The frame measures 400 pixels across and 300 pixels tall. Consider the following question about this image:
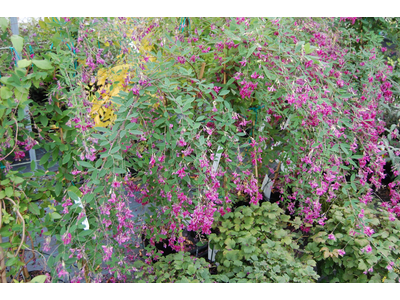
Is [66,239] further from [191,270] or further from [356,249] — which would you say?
[356,249]

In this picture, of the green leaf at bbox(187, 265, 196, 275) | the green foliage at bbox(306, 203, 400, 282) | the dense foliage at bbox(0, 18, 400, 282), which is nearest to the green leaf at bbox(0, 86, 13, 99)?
the dense foliage at bbox(0, 18, 400, 282)

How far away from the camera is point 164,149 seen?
4.91 feet

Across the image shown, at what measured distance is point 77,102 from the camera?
A: 4.52ft

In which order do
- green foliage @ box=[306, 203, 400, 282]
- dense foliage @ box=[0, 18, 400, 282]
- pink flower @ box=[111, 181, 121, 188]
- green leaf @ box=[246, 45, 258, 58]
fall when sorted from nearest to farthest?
pink flower @ box=[111, 181, 121, 188]
dense foliage @ box=[0, 18, 400, 282]
green leaf @ box=[246, 45, 258, 58]
green foliage @ box=[306, 203, 400, 282]

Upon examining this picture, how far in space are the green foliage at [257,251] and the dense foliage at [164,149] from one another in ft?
0.03

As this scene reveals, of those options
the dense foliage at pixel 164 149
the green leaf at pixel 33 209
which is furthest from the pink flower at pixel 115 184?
the green leaf at pixel 33 209

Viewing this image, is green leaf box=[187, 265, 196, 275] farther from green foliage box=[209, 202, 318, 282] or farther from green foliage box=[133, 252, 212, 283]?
green foliage box=[209, 202, 318, 282]

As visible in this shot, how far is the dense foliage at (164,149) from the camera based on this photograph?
137 centimetres

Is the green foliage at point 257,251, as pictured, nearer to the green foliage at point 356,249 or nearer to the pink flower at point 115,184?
the green foliage at point 356,249

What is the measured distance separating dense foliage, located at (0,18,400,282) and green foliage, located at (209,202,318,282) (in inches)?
0.4

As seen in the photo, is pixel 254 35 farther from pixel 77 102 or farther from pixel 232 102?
pixel 77 102

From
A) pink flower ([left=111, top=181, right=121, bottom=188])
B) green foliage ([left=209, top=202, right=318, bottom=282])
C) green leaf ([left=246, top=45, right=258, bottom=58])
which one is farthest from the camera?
green foliage ([left=209, top=202, right=318, bottom=282])

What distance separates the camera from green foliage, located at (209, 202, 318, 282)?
5.36 ft

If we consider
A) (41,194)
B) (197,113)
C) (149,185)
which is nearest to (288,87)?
(197,113)
